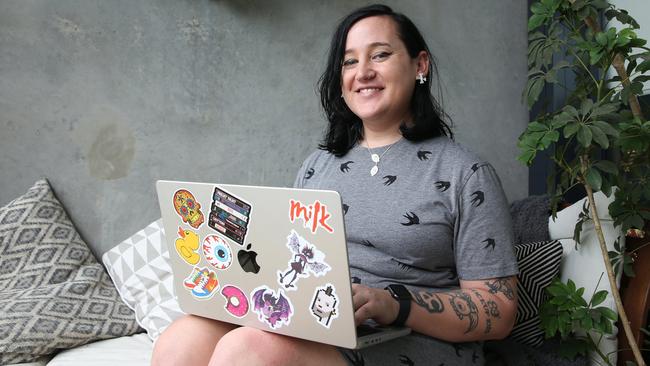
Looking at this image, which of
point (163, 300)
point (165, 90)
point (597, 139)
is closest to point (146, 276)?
point (163, 300)

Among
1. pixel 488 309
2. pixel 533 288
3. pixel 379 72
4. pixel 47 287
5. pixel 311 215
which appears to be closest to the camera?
pixel 311 215

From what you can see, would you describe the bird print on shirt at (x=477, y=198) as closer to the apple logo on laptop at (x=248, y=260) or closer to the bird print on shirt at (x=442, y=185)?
the bird print on shirt at (x=442, y=185)

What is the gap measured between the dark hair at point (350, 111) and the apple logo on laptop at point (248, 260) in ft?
1.96

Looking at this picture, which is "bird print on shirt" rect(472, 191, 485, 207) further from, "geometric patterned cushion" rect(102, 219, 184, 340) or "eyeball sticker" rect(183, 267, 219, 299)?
"geometric patterned cushion" rect(102, 219, 184, 340)

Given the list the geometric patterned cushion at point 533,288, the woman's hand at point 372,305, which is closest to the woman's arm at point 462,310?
the woman's hand at point 372,305

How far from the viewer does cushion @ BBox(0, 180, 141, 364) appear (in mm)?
1834

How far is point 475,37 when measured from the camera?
2.39m

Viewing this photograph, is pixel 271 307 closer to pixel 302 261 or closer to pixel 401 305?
pixel 302 261

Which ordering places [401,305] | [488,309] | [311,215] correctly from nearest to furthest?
[311,215] < [401,305] < [488,309]

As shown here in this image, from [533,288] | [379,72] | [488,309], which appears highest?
[379,72]

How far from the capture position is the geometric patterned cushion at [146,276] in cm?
197

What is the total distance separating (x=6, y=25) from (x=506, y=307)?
1.92m

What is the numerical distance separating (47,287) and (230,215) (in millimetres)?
1324

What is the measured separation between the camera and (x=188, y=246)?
3.50ft
